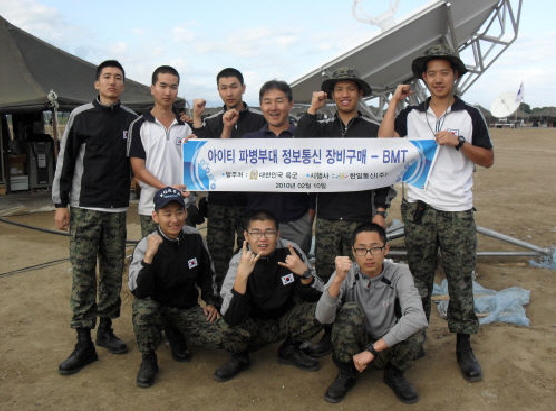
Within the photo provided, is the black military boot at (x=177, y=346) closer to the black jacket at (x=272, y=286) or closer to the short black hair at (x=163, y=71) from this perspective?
the black jacket at (x=272, y=286)

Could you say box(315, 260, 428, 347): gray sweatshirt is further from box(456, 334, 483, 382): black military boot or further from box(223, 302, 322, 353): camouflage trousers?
box(456, 334, 483, 382): black military boot

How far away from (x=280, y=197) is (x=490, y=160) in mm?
1789

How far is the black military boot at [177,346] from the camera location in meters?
4.18

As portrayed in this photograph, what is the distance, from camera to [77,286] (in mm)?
4117

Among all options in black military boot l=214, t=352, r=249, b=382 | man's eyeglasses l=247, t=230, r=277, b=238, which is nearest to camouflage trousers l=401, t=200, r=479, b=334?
man's eyeglasses l=247, t=230, r=277, b=238

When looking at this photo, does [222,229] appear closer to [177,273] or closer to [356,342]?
[177,273]

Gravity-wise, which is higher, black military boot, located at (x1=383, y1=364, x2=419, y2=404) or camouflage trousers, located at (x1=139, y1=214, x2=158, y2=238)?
camouflage trousers, located at (x1=139, y1=214, x2=158, y2=238)

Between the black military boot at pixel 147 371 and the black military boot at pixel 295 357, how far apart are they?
1060 millimetres

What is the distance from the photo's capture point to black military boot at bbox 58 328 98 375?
395cm

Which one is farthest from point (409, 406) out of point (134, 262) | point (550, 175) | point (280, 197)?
point (550, 175)

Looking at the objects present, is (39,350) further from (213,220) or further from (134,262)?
(213,220)

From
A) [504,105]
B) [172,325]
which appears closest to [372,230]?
[172,325]

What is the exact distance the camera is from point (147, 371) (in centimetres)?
381

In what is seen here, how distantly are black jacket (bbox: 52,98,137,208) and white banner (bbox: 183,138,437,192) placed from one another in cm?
62
